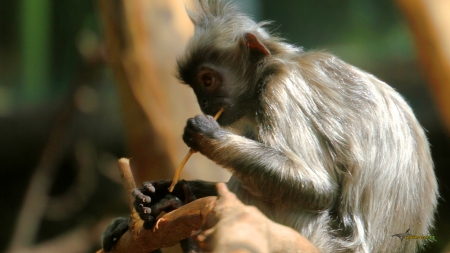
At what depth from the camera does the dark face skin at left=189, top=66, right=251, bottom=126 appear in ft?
14.3

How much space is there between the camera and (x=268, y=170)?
359cm

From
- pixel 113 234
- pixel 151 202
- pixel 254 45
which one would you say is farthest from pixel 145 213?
pixel 254 45

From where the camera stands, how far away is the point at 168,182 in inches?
151

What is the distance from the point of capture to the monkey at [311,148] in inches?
144

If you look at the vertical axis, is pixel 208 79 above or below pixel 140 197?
above

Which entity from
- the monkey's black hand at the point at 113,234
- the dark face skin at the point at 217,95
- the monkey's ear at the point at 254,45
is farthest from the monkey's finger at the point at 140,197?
the monkey's ear at the point at 254,45

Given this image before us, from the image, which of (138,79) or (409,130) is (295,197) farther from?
(138,79)

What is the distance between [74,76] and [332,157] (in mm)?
5674

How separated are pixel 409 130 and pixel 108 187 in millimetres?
6264

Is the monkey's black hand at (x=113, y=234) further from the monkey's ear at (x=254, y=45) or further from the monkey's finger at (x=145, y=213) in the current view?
the monkey's ear at (x=254, y=45)

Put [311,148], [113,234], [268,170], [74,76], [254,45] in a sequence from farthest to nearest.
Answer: [74,76]
[254,45]
[113,234]
[311,148]
[268,170]

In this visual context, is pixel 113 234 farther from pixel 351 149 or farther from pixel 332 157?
pixel 351 149

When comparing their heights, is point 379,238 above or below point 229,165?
below

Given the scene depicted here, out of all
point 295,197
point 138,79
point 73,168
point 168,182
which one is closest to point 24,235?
point 73,168
